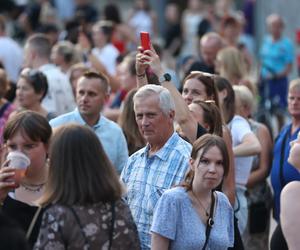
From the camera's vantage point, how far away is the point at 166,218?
632 centimetres

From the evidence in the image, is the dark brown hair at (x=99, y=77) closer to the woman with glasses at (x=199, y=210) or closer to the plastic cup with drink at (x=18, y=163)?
the woman with glasses at (x=199, y=210)

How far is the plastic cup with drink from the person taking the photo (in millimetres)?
6156

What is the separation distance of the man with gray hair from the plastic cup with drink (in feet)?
3.04

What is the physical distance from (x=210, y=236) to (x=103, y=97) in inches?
126

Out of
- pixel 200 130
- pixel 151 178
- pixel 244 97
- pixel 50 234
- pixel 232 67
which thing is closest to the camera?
pixel 50 234

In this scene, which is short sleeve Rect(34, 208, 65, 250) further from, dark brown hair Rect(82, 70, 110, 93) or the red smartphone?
dark brown hair Rect(82, 70, 110, 93)

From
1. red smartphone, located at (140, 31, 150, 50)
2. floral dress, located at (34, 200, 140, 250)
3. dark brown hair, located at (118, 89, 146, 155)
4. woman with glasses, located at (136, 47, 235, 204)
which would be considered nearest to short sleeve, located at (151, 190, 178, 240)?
floral dress, located at (34, 200, 140, 250)

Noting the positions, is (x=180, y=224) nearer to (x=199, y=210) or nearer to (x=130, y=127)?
(x=199, y=210)

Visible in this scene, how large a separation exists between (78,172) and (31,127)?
3.44 ft

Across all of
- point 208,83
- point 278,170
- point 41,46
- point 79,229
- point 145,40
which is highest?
point 41,46

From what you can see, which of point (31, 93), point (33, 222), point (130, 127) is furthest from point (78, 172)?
point (31, 93)

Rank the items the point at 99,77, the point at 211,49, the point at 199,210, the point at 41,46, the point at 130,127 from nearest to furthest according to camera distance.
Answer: the point at 199,210
the point at 130,127
the point at 99,77
the point at 41,46
the point at 211,49

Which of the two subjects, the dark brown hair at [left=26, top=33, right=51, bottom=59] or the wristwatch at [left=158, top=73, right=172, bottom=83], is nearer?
the wristwatch at [left=158, top=73, right=172, bottom=83]

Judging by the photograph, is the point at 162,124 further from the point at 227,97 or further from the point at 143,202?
the point at 227,97
